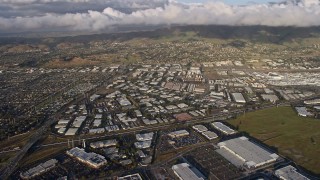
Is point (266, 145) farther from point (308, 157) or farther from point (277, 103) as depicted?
point (277, 103)

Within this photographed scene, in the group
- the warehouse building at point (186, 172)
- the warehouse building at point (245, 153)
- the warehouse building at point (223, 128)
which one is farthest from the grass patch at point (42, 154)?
the warehouse building at point (223, 128)

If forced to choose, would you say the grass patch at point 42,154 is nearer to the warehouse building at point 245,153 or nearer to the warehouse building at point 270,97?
the warehouse building at point 245,153

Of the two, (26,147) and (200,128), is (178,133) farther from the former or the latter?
(26,147)

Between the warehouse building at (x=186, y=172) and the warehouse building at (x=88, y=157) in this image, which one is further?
the warehouse building at (x=88, y=157)

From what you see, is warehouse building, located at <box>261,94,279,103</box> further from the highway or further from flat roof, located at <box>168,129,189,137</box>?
flat roof, located at <box>168,129,189,137</box>

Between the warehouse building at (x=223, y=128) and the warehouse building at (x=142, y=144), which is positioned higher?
the warehouse building at (x=223, y=128)

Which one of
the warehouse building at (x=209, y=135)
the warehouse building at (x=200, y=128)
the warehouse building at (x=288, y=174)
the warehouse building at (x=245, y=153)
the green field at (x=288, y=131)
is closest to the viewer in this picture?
the warehouse building at (x=288, y=174)

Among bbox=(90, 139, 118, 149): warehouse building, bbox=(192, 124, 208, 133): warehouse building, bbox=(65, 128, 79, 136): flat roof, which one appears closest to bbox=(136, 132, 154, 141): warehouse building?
bbox=(90, 139, 118, 149): warehouse building
